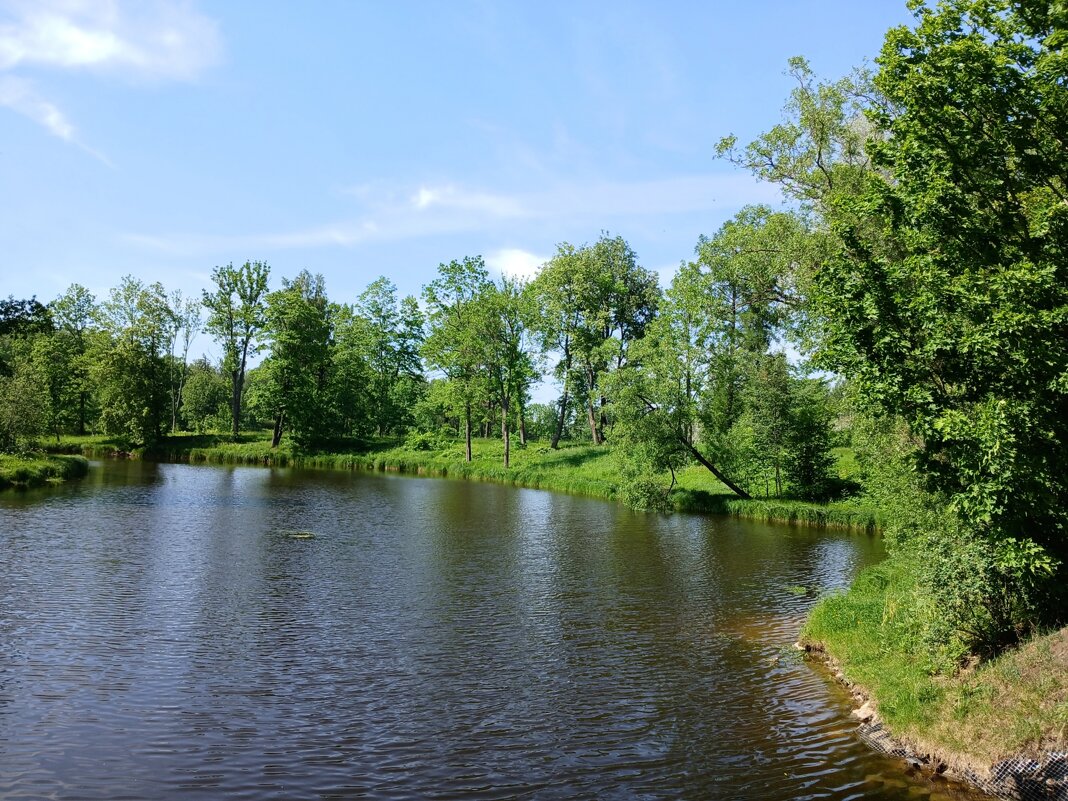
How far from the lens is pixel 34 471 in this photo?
4038 centimetres

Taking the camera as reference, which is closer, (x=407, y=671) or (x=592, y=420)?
(x=407, y=671)

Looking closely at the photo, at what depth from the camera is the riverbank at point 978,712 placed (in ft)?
30.7

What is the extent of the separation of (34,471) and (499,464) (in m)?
33.0

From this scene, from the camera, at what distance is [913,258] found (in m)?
13.0

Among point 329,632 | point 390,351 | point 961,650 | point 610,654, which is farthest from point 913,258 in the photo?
point 390,351

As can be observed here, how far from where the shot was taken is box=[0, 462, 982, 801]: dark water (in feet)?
33.1

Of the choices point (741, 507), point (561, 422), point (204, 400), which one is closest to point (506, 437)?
point (561, 422)

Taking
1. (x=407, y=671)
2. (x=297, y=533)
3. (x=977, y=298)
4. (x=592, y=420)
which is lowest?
(x=407, y=671)

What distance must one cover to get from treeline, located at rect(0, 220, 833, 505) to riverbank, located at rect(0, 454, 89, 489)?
1509 millimetres

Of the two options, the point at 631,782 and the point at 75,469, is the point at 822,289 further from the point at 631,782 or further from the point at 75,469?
the point at 75,469

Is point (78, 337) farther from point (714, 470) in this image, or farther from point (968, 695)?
point (968, 695)

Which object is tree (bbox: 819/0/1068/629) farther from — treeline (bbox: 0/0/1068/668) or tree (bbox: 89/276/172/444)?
tree (bbox: 89/276/172/444)

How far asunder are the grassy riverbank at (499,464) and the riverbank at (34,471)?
2035 centimetres

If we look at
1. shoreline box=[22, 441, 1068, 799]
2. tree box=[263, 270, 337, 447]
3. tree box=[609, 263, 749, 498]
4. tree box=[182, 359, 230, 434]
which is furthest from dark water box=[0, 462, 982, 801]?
tree box=[182, 359, 230, 434]
